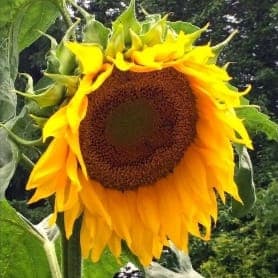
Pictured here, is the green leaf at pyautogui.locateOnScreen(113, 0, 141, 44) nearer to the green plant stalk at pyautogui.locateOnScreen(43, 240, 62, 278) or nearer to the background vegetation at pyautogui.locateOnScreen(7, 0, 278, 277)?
the green plant stalk at pyautogui.locateOnScreen(43, 240, 62, 278)

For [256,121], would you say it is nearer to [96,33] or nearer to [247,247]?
[96,33]

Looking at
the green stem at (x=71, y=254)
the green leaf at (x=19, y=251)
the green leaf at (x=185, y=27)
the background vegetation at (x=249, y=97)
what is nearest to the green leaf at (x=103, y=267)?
the green leaf at (x=19, y=251)

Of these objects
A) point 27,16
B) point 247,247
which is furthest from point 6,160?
point 247,247

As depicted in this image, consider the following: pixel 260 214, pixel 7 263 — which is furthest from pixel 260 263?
pixel 7 263

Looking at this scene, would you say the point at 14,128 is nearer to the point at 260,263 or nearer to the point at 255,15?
the point at 260,263

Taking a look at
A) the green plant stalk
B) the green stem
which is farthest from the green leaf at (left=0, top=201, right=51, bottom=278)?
the green stem
